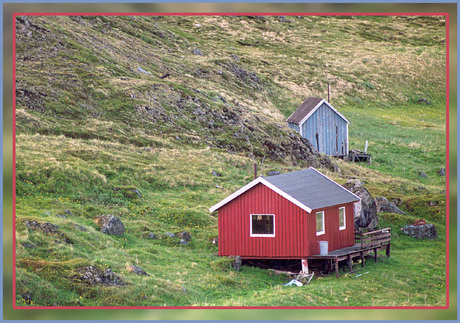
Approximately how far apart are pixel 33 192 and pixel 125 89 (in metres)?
22.2

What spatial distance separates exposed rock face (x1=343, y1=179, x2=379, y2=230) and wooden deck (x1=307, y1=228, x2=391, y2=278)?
1001mm

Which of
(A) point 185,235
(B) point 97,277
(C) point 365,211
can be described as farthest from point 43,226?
(C) point 365,211

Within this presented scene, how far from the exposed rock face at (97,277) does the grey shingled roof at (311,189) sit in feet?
31.7

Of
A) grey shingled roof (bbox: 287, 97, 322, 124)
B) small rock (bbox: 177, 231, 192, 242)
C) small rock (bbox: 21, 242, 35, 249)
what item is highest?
grey shingled roof (bbox: 287, 97, 322, 124)

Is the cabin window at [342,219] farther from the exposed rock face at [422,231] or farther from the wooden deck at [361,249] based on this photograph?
the exposed rock face at [422,231]

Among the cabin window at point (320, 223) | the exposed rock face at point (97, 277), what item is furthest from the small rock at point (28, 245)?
the cabin window at point (320, 223)

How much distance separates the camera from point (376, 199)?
3906cm

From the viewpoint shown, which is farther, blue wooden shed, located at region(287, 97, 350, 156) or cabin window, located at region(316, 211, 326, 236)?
blue wooden shed, located at region(287, 97, 350, 156)

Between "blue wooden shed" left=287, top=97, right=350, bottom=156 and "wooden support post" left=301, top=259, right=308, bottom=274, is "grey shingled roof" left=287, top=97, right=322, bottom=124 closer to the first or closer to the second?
"blue wooden shed" left=287, top=97, right=350, bottom=156

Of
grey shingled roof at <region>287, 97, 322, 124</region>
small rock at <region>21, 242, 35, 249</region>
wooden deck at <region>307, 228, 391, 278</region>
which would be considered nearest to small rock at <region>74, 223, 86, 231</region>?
small rock at <region>21, 242, 35, 249</region>

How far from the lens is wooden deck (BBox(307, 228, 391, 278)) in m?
28.1

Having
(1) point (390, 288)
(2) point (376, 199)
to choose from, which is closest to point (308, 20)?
(2) point (376, 199)

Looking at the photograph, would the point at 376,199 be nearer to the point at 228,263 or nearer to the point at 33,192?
the point at 228,263
